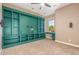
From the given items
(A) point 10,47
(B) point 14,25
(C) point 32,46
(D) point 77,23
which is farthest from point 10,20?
(D) point 77,23

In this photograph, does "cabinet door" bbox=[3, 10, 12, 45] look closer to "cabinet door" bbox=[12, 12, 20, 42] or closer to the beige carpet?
"cabinet door" bbox=[12, 12, 20, 42]

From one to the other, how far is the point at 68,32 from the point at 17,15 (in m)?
2.19

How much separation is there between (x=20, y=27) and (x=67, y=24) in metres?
2.03

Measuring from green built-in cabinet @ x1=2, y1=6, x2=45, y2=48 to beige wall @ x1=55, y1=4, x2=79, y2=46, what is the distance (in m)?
1.10

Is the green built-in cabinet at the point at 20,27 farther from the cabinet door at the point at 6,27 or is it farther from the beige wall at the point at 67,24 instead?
the beige wall at the point at 67,24

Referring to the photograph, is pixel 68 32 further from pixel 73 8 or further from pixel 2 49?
pixel 2 49

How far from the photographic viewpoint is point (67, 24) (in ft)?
13.3

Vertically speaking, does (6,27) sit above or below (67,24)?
below

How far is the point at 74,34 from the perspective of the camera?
12.4ft

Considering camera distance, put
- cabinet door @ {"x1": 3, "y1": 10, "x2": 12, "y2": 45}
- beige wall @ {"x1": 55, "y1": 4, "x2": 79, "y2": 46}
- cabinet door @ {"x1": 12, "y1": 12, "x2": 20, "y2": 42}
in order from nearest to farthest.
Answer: cabinet door @ {"x1": 3, "y1": 10, "x2": 12, "y2": 45}
cabinet door @ {"x1": 12, "y1": 12, "x2": 20, "y2": 42}
beige wall @ {"x1": 55, "y1": 4, "x2": 79, "y2": 46}

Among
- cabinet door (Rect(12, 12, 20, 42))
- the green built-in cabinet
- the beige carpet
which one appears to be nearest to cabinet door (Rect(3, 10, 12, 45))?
the green built-in cabinet

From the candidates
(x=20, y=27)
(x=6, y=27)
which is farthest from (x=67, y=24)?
(x=6, y=27)

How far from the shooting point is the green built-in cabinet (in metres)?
2.69

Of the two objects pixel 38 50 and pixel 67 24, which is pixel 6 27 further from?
pixel 67 24
